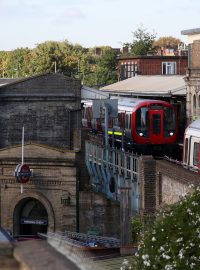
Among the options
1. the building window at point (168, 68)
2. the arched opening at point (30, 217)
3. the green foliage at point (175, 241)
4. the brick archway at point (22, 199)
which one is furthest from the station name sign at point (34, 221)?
the building window at point (168, 68)

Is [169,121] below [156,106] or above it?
below

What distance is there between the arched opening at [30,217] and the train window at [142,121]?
214 inches

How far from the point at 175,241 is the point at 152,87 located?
123 feet

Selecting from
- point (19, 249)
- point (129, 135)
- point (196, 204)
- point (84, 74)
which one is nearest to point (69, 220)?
point (129, 135)

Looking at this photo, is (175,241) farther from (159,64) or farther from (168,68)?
(168,68)

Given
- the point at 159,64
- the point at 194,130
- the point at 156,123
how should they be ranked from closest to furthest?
the point at 194,130 < the point at 156,123 < the point at 159,64

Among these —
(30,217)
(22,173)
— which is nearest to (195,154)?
(22,173)

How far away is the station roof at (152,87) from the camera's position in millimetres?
47375

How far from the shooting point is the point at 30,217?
3656cm

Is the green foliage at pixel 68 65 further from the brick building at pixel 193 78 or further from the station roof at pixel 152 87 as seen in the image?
the brick building at pixel 193 78

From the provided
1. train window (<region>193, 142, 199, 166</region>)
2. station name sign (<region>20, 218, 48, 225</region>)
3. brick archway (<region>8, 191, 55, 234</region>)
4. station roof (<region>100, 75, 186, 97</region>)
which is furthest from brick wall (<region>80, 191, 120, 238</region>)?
station roof (<region>100, 75, 186, 97</region>)

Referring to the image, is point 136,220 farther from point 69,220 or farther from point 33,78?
point 33,78

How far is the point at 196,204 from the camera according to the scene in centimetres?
1459

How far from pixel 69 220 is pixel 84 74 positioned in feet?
279
